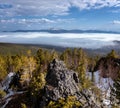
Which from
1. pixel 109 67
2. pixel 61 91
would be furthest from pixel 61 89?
pixel 109 67

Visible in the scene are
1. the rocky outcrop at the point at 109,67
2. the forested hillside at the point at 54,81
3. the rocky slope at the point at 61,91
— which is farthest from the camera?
the rocky outcrop at the point at 109,67

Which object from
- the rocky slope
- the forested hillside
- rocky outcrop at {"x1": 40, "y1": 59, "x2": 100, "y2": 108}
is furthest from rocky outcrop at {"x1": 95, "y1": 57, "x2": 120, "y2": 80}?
rocky outcrop at {"x1": 40, "y1": 59, "x2": 100, "y2": 108}

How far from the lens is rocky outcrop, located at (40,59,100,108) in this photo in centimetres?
6222

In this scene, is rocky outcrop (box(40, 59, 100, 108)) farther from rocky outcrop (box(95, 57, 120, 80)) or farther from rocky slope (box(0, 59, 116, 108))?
rocky outcrop (box(95, 57, 120, 80))

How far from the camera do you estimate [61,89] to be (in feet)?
224

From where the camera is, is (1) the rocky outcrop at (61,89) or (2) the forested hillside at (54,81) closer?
(1) the rocky outcrop at (61,89)

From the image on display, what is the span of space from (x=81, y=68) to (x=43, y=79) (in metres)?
46.4

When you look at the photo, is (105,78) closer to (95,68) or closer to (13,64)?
(95,68)

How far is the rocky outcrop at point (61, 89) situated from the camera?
204 feet

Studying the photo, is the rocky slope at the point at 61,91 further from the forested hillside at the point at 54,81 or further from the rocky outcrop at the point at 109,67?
the rocky outcrop at the point at 109,67

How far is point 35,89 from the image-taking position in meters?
76.9

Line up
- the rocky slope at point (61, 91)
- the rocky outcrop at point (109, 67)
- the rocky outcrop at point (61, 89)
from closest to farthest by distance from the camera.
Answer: the rocky outcrop at point (61, 89), the rocky slope at point (61, 91), the rocky outcrop at point (109, 67)

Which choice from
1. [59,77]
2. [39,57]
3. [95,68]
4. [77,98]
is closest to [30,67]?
[39,57]

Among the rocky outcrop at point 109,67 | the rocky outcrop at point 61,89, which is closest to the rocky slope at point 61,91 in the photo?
the rocky outcrop at point 61,89
